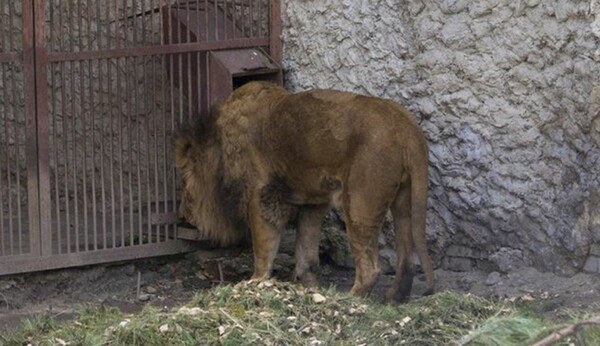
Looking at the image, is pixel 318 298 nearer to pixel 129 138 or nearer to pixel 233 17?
pixel 129 138

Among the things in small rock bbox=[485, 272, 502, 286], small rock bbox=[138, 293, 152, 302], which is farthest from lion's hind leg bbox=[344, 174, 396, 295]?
small rock bbox=[138, 293, 152, 302]

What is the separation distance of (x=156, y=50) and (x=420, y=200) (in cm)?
218

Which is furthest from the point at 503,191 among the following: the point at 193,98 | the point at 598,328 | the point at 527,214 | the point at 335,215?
the point at 598,328

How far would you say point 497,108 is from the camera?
26.0 ft

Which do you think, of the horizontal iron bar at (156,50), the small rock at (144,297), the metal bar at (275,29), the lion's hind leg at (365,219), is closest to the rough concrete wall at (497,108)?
the metal bar at (275,29)

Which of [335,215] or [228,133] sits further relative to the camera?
[335,215]

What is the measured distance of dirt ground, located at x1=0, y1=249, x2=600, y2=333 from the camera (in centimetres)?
763

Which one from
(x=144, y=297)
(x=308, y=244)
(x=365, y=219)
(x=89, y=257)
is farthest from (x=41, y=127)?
(x=365, y=219)

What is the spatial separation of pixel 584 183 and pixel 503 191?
1.85ft

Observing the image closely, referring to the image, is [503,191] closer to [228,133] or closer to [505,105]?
[505,105]

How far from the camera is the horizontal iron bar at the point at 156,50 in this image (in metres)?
8.29

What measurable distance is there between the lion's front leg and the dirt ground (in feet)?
1.53

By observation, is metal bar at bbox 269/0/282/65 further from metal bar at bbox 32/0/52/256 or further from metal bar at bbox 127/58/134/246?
metal bar at bbox 32/0/52/256

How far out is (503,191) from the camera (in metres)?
8.01
